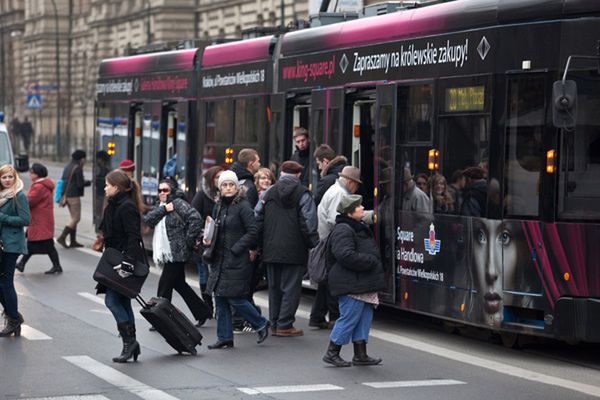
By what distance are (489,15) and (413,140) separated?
1.62 metres

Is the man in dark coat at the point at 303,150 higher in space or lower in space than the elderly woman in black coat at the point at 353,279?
higher

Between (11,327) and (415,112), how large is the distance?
410 centimetres

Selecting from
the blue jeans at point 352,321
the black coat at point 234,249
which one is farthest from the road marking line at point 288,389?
the black coat at point 234,249

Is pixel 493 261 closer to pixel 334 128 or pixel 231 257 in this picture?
pixel 231 257

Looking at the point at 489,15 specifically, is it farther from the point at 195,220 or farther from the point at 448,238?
the point at 195,220

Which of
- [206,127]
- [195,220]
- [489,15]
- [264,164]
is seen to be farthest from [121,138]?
[489,15]

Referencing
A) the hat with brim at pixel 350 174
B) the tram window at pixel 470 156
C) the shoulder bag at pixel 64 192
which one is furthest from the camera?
the shoulder bag at pixel 64 192

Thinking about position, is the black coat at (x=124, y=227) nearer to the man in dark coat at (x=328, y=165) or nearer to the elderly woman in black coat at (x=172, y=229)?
the elderly woman in black coat at (x=172, y=229)

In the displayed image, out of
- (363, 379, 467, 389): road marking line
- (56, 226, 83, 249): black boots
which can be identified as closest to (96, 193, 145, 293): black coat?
(363, 379, 467, 389): road marking line

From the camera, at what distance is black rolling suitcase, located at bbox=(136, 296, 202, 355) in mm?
12430

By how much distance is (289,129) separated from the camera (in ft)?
57.4

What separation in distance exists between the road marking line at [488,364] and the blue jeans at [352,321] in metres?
0.90

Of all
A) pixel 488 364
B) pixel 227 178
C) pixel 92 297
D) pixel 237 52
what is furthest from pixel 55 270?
pixel 488 364

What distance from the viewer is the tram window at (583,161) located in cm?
1191
